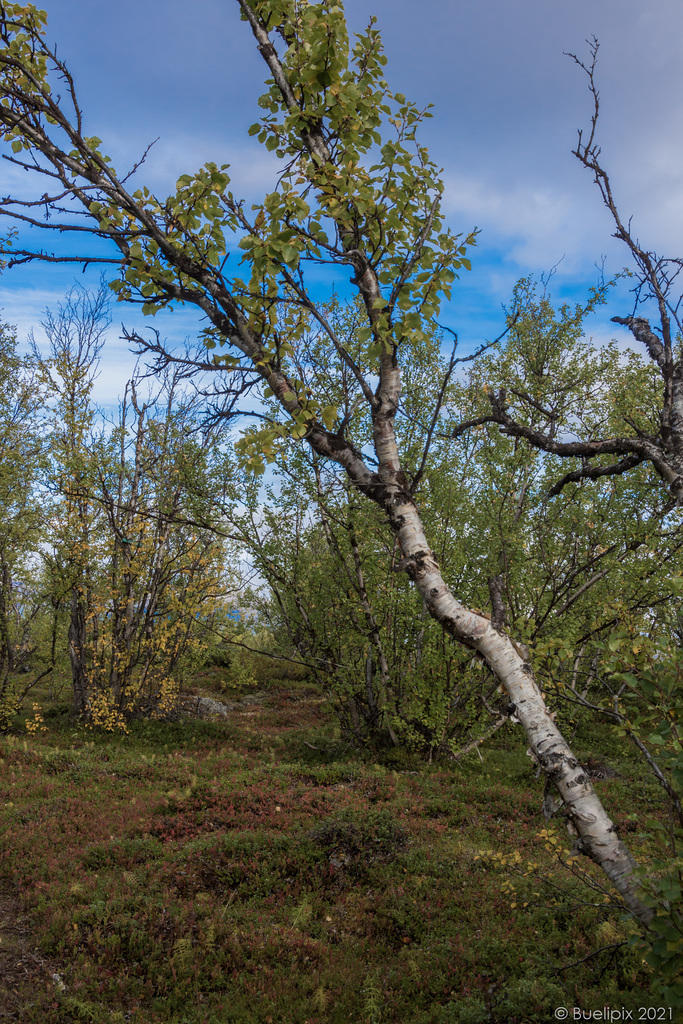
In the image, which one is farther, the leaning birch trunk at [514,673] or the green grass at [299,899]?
the green grass at [299,899]

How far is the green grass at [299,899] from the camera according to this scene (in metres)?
6.16

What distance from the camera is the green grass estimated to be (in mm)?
6156

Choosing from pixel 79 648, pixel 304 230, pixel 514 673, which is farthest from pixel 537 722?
pixel 79 648

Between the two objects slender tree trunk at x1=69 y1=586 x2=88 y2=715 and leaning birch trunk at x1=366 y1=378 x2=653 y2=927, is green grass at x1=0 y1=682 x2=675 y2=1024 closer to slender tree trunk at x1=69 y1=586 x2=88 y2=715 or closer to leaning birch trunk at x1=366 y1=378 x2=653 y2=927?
leaning birch trunk at x1=366 y1=378 x2=653 y2=927

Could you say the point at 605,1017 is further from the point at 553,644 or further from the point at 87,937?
the point at 87,937

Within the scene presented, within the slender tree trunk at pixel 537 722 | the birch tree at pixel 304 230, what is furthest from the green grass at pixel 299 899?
the birch tree at pixel 304 230

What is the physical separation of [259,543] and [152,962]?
26.6 ft

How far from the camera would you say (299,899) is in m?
8.41

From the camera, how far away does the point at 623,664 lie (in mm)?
4051

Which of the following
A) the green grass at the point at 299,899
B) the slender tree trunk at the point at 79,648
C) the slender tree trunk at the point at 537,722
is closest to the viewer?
the slender tree trunk at the point at 537,722

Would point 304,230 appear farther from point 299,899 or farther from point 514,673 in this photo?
point 299,899

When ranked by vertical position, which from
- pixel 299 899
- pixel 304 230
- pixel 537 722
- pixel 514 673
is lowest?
pixel 299 899

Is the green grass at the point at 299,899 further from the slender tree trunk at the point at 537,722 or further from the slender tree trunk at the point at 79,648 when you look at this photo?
the slender tree trunk at the point at 79,648

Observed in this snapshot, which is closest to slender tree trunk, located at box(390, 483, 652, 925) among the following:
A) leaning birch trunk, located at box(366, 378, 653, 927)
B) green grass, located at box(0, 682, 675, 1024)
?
leaning birch trunk, located at box(366, 378, 653, 927)
